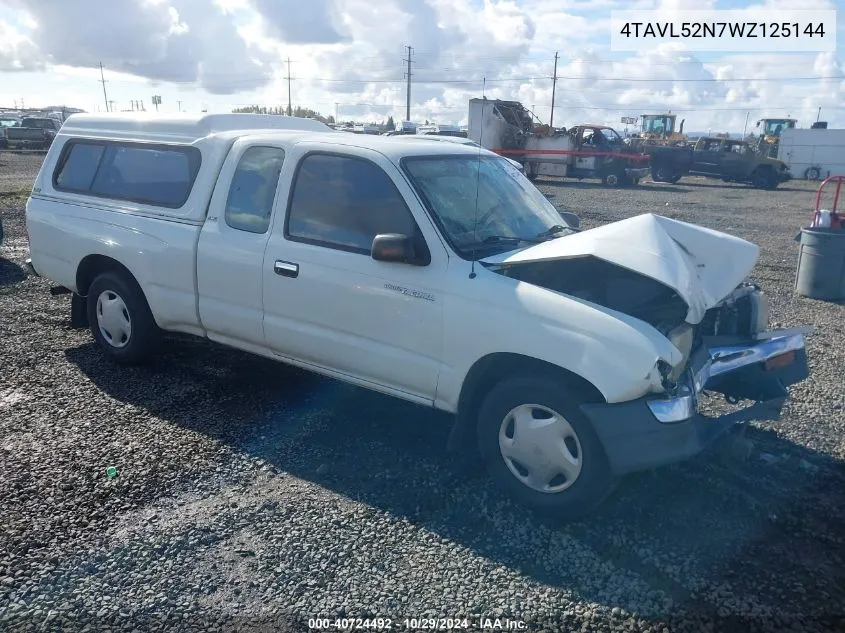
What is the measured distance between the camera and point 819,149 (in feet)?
121

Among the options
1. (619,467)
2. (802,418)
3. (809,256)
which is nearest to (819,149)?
(809,256)

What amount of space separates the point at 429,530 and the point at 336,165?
228 cm

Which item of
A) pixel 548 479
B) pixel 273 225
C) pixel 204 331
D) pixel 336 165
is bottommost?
pixel 548 479

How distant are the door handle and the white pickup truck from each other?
0.5 inches

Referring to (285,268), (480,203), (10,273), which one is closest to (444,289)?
(480,203)

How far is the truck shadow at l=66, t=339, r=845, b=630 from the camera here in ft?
10.7

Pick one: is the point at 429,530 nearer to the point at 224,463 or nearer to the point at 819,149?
the point at 224,463

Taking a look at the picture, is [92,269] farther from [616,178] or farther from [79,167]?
[616,178]

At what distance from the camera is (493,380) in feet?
13.0

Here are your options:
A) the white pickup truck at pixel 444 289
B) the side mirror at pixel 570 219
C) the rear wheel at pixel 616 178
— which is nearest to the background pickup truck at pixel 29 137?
the rear wheel at pixel 616 178

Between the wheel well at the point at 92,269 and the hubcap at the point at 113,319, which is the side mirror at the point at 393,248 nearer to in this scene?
the wheel well at the point at 92,269

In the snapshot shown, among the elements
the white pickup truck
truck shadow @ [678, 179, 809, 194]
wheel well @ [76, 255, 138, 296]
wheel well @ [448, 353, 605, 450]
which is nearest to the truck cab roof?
the white pickup truck

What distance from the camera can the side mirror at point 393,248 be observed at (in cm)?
392

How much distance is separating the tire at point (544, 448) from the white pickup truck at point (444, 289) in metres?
0.01
